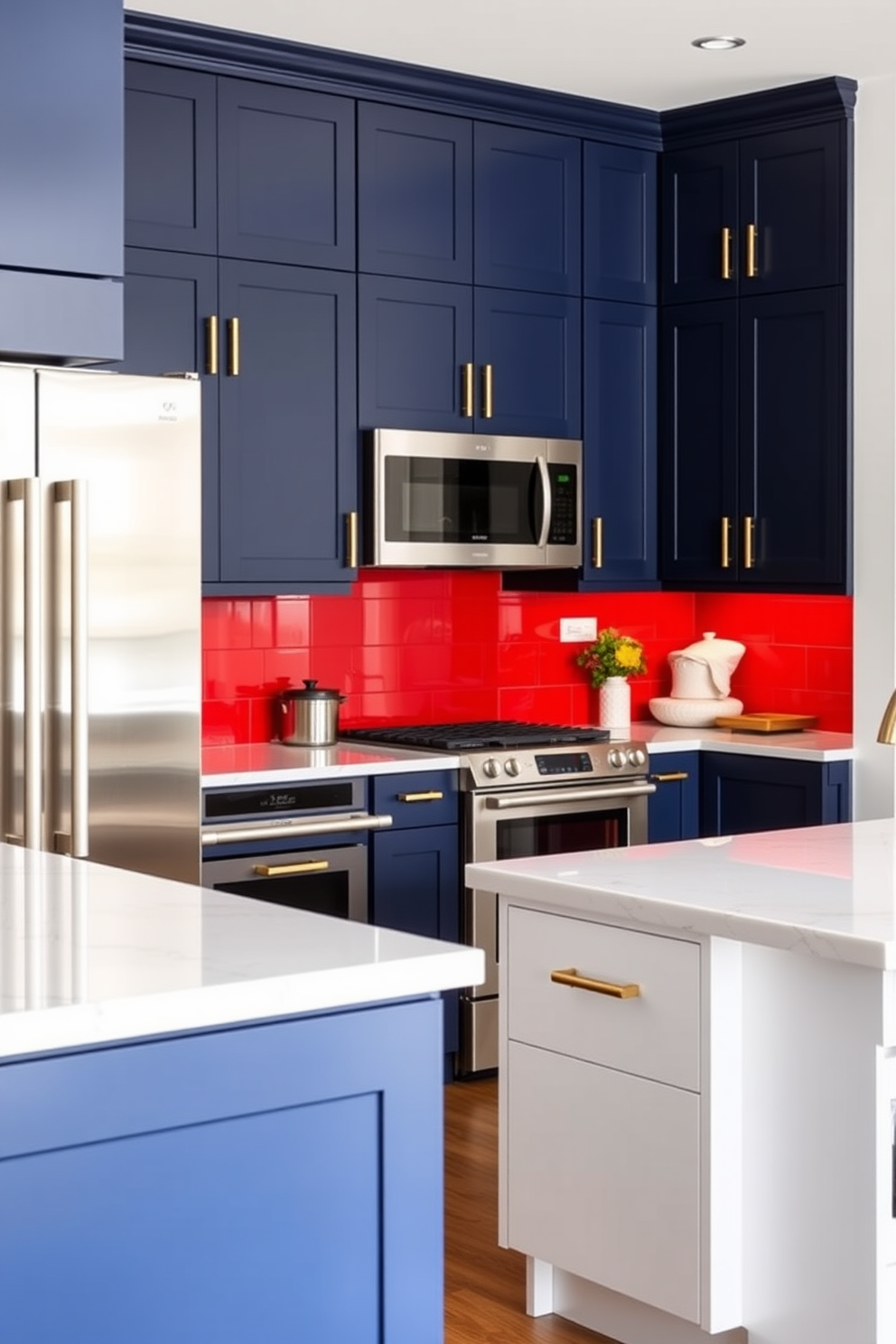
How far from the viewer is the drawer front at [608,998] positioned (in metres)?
2.98

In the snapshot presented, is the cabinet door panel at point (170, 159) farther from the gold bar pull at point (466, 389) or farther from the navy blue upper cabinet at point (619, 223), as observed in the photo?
the navy blue upper cabinet at point (619, 223)

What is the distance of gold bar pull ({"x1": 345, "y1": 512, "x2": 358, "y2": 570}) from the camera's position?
508 centimetres

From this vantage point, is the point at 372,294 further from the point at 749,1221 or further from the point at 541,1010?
the point at 749,1221

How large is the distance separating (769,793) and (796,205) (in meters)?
1.72

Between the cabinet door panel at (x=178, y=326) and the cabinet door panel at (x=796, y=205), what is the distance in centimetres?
171

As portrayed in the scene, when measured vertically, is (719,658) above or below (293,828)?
above

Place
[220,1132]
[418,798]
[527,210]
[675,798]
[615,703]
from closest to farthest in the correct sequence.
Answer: [220,1132], [418,798], [527,210], [675,798], [615,703]

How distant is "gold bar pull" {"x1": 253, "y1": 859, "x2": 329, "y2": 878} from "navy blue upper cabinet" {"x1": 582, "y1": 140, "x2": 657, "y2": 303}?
6.56 feet

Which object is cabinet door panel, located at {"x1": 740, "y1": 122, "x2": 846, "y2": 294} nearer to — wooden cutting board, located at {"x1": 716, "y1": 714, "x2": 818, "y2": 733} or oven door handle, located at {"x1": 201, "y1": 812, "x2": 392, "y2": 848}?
wooden cutting board, located at {"x1": 716, "y1": 714, "x2": 818, "y2": 733}

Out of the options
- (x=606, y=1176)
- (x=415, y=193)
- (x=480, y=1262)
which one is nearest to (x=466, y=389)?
(x=415, y=193)

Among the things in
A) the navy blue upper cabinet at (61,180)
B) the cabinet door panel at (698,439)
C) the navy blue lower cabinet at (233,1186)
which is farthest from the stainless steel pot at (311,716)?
the navy blue lower cabinet at (233,1186)

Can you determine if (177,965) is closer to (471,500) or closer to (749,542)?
(471,500)

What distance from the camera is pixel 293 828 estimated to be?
15.3ft

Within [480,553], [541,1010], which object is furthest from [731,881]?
[480,553]
